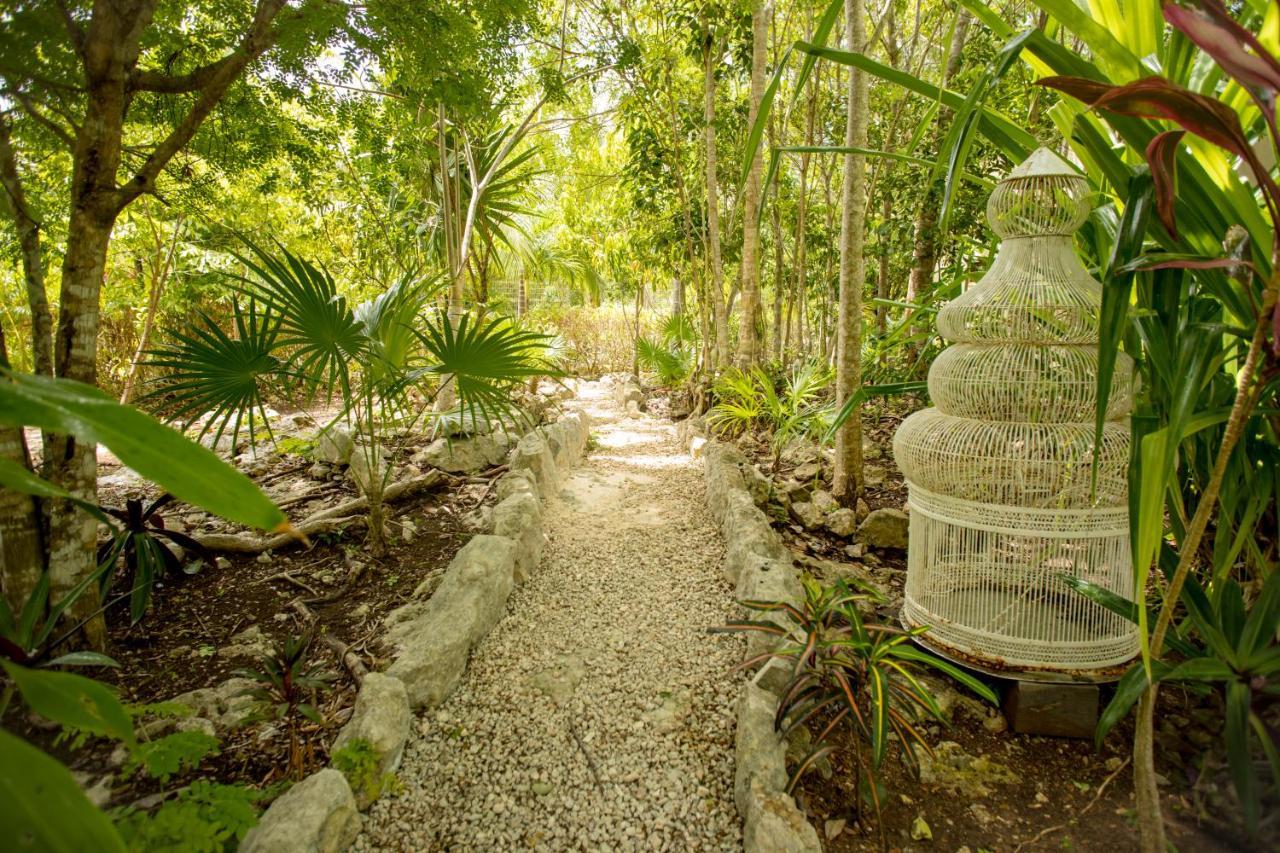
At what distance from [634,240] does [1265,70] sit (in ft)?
22.0

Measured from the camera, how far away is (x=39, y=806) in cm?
26

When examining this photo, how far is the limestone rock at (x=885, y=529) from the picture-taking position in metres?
2.51

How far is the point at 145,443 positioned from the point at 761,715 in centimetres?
143

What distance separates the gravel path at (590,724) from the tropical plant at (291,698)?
222 millimetres

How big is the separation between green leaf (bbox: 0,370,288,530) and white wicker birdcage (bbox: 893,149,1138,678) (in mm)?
1583

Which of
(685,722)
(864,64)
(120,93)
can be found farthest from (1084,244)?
(120,93)

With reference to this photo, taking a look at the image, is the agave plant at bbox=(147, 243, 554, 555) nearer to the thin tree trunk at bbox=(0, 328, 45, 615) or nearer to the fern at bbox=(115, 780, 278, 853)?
the thin tree trunk at bbox=(0, 328, 45, 615)

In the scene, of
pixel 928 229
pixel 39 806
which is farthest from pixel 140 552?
pixel 928 229

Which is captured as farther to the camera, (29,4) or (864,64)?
(29,4)

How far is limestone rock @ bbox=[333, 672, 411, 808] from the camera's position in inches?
56.1

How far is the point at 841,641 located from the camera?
128 centimetres

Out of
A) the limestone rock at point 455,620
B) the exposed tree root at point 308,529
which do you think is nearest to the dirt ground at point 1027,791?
the limestone rock at point 455,620

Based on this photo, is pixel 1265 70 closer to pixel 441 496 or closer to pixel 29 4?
pixel 29 4

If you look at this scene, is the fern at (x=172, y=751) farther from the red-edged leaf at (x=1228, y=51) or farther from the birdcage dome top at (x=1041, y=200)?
the birdcage dome top at (x=1041, y=200)
